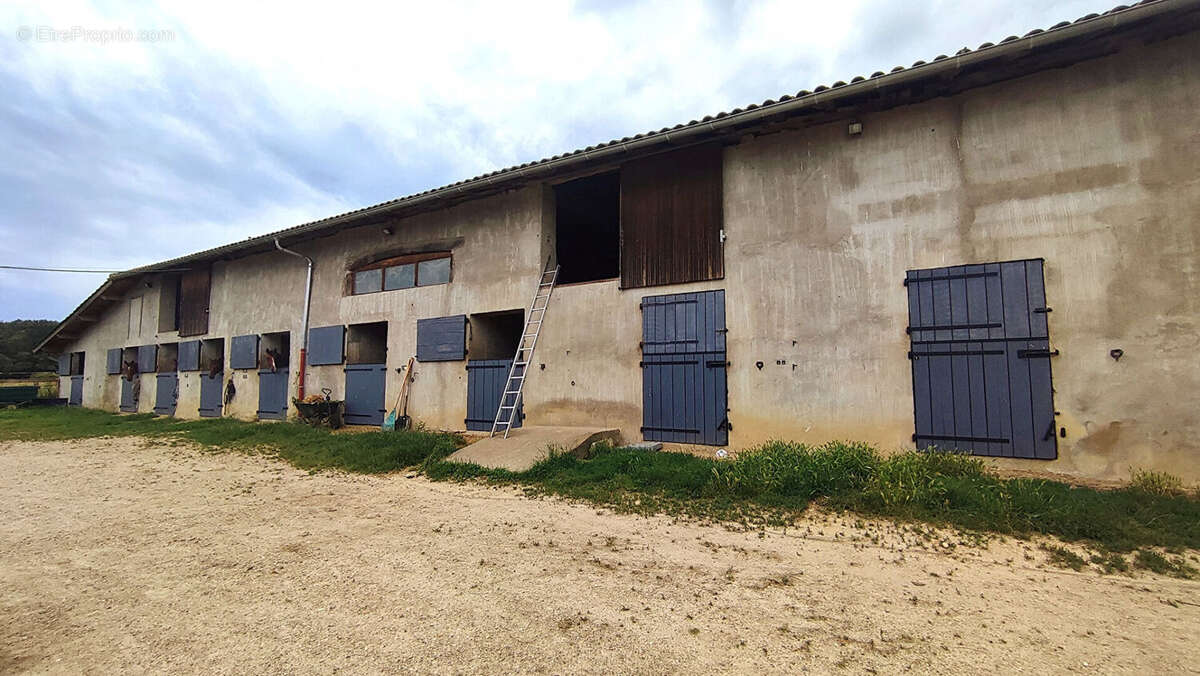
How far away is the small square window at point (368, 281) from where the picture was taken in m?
11.4

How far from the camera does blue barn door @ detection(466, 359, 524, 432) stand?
30.4 ft

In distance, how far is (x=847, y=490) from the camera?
16.1 ft

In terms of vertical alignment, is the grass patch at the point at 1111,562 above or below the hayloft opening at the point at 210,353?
below

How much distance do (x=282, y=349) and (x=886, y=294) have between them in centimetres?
1411

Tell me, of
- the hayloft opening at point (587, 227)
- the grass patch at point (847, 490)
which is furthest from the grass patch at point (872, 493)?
the hayloft opening at point (587, 227)

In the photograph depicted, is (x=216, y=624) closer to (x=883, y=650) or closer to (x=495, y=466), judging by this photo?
(x=883, y=650)

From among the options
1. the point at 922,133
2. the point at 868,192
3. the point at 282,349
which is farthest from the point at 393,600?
the point at 282,349

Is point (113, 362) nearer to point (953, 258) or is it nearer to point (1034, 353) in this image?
point (953, 258)

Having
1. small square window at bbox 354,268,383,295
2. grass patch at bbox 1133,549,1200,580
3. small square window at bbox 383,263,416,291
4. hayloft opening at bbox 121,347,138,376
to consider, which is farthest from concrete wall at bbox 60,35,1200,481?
hayloft opening at bbox 121,347,138,376

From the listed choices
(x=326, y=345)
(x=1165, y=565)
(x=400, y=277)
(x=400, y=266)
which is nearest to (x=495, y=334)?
(x=400, y=277)

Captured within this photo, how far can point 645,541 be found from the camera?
4047 mm

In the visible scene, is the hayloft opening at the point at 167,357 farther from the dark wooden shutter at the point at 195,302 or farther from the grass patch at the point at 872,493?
the grass patch at the point at 872,493

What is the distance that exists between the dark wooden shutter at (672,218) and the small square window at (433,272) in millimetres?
4049

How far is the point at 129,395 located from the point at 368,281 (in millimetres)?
12646
